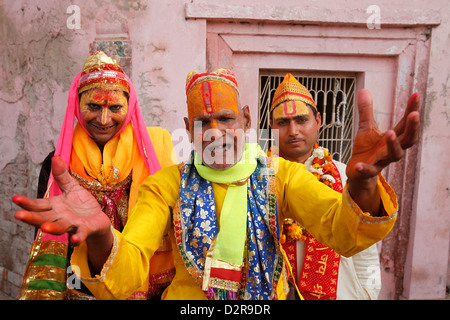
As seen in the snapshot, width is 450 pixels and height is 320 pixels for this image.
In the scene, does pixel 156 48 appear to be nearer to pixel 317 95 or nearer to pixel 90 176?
pixel 90 176

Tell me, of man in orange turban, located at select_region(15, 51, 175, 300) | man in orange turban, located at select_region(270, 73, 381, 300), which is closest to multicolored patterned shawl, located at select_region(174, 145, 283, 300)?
man in orange turban, located at select_region(15, 51, 175, 300)

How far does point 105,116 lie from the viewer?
2.68 m

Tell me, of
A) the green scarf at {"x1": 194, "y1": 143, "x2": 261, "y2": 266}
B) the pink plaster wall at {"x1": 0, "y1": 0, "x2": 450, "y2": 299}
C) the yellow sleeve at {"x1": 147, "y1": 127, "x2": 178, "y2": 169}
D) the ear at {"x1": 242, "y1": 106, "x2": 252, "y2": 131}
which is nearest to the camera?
the green scarf at {"x1": 194, "y1": 143, "x2": 261, "y2": 266}

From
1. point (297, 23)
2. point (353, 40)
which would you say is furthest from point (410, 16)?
point (297, 23)

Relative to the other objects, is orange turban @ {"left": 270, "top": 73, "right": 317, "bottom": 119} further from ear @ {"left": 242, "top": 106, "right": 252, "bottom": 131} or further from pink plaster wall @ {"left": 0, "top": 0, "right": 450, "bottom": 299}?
pink plaster wall @ {"left": 0, "top": 0, "right": 450, "bottom": 299}

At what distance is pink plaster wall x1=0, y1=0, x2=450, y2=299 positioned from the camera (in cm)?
383

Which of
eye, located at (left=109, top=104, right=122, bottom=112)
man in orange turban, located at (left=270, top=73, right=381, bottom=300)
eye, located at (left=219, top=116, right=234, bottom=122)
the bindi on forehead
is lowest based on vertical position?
man in orange turban, located at (left=270, top=73, right=381, bottom=300)

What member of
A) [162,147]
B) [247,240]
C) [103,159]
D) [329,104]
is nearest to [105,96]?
[103,159]

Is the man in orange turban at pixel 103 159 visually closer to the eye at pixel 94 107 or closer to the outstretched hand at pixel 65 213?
the eye at pixel 94 107

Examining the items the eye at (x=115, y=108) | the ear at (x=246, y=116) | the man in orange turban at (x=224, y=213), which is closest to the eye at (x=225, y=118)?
the man in orange turban at (x=224, y=213)

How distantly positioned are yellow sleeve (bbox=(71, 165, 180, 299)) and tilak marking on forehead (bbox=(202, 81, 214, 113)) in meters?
0.41

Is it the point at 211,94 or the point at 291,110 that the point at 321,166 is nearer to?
the point at 291,110

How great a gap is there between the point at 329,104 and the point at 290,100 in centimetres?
187

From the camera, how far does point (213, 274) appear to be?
1.68 metres
